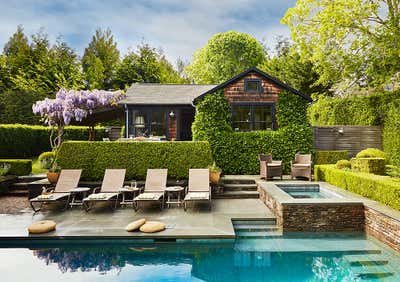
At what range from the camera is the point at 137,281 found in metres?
5.28

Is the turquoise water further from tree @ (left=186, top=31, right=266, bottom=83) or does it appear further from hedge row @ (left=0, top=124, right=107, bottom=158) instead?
tree @ (left=186, top=31, right=266, bottom=83)

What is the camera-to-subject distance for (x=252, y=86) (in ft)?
49.8

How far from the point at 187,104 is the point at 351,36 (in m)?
10.5

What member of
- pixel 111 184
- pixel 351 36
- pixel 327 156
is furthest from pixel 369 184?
pixel 351 36

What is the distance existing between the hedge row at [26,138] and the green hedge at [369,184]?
17231 millimetres

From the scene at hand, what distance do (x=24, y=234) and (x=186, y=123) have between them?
13.1 m

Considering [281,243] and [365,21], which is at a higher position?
[365,21]

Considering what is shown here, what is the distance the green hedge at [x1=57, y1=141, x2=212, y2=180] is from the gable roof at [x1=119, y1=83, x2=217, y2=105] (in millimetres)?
4780

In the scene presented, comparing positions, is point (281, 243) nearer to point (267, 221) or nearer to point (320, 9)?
point (267, 221)

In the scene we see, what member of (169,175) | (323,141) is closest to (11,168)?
(169,175)

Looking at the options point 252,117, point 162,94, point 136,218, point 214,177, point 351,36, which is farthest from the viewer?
point 162,94

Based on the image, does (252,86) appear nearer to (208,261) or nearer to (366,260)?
(366,260)

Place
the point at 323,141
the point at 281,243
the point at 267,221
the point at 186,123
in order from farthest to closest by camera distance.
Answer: the point at 186,123 < the point at 323,141 < the point at 267,221 < the point at 281,243

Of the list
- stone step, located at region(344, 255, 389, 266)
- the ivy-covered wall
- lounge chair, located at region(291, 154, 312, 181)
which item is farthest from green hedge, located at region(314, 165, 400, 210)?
the ivy-covered wall
